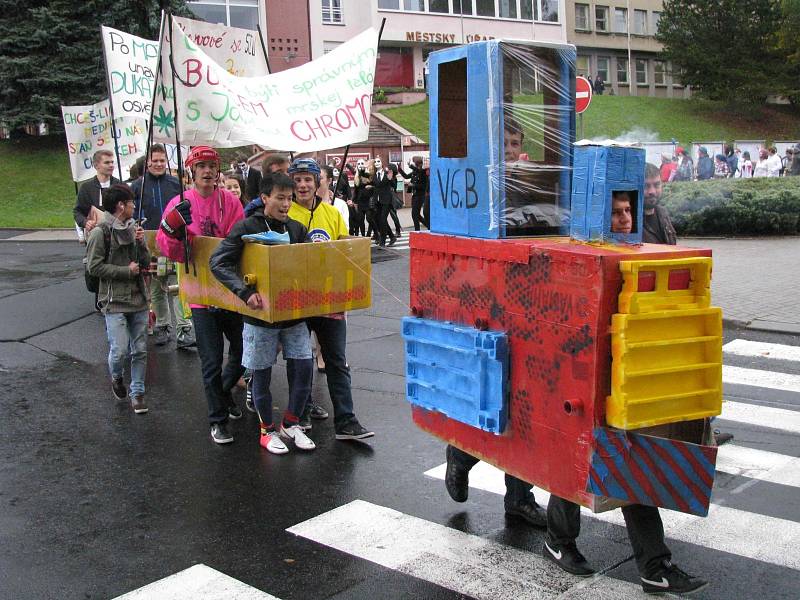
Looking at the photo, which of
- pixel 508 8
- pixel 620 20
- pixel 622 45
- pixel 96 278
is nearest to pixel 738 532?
pixel 96 278

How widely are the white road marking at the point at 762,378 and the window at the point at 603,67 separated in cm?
6174

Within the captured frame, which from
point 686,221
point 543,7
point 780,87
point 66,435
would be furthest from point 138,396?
point 543,7

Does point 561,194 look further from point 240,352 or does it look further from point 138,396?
point 138,396

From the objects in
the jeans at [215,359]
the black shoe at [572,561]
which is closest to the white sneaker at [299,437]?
the jeans at [215,359]

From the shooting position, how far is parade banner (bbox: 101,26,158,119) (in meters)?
9.34

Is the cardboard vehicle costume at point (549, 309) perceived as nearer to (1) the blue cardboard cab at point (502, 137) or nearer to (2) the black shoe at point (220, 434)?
(1) the blue cardboard cab at point (502, 137)

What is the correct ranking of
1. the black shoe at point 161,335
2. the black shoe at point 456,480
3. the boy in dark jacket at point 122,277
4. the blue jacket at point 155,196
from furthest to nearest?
the black shoe at point 161,335, the blue jacket at point 155,196, the boy in dark jacket at point 122,277, the black shoe at point 456,480

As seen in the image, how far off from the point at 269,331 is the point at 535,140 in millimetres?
2447

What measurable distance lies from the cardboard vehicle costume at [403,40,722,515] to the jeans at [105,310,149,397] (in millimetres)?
3298

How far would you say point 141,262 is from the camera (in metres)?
7.48

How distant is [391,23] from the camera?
51906 millimetres

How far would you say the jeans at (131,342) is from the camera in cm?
740

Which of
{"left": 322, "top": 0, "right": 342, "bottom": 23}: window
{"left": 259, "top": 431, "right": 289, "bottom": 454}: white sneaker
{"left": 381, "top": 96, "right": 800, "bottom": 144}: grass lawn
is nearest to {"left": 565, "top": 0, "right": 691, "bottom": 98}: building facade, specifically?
{"left": 381, "top": 96, "right": 800, "bottom": 144}: grass lawn

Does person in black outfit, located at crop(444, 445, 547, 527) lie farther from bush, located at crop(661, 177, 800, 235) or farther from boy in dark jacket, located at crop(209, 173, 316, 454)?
bush, located at crop(661, 177, 800, 235)
